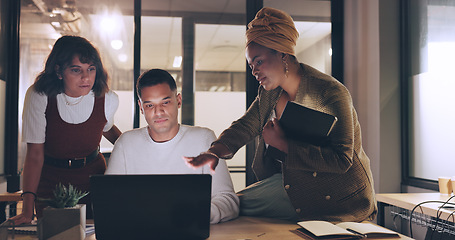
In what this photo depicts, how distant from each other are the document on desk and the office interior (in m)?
2.01

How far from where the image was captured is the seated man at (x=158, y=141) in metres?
1.88

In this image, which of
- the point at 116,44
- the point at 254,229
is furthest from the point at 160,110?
the point at 116,44

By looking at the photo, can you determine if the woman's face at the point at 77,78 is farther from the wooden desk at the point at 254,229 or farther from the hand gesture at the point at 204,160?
the wooden desk at the point at 254,229

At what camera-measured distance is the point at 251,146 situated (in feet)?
13.1

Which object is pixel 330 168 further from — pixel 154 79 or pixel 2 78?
pixel 2 78

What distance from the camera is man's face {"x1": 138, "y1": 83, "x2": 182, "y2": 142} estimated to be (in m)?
1.90

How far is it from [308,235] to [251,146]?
2.75 metres

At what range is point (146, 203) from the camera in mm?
1112

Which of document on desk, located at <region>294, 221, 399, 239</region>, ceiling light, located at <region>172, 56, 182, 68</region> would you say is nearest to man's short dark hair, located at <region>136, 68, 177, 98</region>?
document on desk, located at <region>294, 221, 399, 239</region>

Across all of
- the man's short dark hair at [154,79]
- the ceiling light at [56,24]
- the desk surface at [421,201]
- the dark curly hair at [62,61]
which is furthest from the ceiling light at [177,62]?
the desk surface at [421,201]

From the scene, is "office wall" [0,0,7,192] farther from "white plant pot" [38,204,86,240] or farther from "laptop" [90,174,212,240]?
"laptop" [90,174,212,240]

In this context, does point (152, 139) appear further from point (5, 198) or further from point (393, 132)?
point (393, 132)

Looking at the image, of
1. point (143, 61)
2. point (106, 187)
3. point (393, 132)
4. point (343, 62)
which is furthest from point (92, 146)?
point (343, 62)

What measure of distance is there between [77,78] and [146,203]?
122 cm
